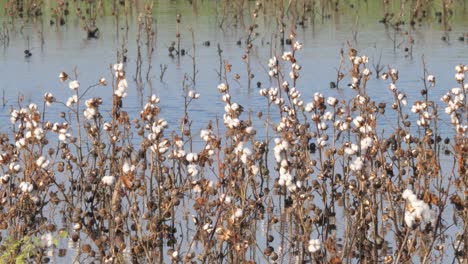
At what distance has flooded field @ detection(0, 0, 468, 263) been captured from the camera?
629cm

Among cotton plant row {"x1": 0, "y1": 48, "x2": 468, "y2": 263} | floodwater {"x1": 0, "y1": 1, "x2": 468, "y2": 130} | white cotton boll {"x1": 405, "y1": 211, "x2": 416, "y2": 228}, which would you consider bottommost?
floodwater {"x1": 0, "y1": 1, "x2": 468, "y2": 130}

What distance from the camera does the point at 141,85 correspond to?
47.7 feet

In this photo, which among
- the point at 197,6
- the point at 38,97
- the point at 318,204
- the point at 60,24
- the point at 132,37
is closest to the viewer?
the point at 318,204

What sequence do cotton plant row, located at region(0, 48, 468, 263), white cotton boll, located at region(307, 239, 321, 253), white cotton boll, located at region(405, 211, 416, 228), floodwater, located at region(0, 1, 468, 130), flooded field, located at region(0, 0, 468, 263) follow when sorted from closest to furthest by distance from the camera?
white cotton boll, located at region(405, 211, 416, 228), white cotton boll, located at region(307, 239, 321, 253), cotton plant row, located at region(0, 48, 468, 263), flooded field, located at region(0, 0, 468, 263), floodwater, located at region(0, 1, 468, 130)

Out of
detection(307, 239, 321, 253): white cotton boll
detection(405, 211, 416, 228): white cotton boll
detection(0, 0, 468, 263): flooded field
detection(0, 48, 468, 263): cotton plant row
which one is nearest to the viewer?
detection(405, 211, 416, 228): white cotton boll

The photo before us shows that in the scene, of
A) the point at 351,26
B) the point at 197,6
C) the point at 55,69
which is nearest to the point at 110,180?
the point at 55,69

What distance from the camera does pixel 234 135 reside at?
7.15 meters

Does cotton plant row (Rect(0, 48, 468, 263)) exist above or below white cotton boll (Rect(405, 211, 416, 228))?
below

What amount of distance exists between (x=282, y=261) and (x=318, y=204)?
1736 mm

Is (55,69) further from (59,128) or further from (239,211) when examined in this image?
(239,211)

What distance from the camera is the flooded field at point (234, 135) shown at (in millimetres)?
6293

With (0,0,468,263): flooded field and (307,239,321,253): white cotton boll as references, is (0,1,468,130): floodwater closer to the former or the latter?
(0,0,468,263): flooded field

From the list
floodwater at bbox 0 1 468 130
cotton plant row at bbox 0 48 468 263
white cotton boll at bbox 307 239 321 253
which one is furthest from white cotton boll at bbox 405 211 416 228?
floodwater at bbox 0 1 468 130

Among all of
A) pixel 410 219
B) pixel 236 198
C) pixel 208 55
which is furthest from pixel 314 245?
pixel 208 55
